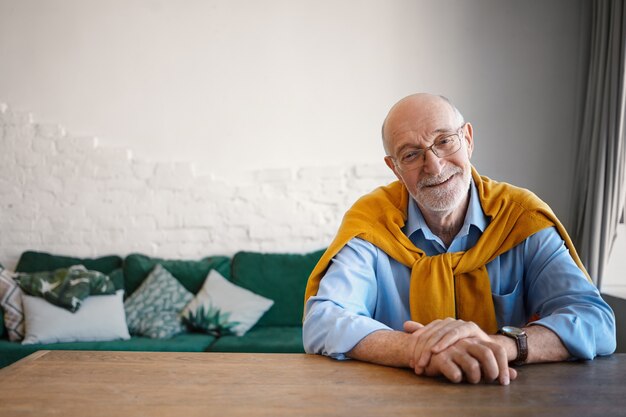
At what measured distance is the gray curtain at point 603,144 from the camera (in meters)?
3.17

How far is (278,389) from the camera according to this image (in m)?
1.03

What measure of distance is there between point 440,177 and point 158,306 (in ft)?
7.70

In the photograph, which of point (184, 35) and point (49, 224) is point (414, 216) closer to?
point (184, 35)

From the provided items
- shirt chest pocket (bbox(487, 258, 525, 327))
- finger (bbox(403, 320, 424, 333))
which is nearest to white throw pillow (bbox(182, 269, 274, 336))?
shirt chest pocket (bbox(487, 258, 525, 327))

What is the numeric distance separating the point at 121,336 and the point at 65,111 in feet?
5.97

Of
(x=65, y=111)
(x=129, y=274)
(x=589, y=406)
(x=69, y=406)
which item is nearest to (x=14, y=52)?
(x=65, y=111)

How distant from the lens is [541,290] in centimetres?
157

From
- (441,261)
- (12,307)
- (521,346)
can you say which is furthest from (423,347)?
(12,307)

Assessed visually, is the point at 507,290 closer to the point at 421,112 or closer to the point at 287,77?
the point at 421,112

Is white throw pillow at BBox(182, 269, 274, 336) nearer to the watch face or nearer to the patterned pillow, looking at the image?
the patterned pillow

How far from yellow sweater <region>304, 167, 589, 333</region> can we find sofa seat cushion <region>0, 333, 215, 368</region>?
1749mm

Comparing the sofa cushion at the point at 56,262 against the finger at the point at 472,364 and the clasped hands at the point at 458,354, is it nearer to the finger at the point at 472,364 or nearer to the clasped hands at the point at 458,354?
the clasped hands at the point at 458,354

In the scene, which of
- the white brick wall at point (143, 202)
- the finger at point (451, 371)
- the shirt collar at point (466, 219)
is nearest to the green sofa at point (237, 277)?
the white brick wall at point (143, 202)

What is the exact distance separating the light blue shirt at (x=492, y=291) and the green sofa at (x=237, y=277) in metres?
1.62
